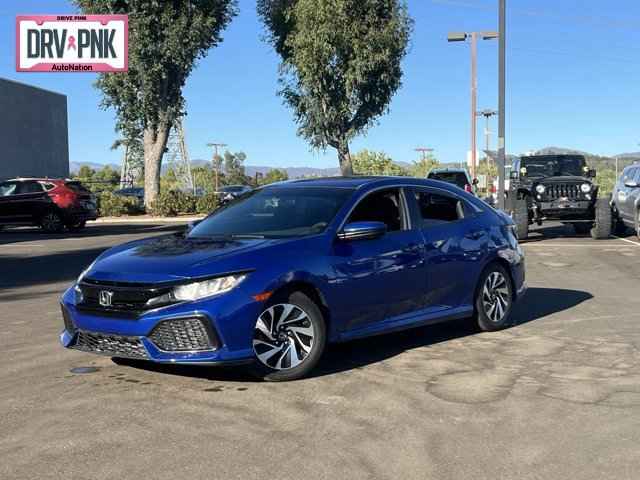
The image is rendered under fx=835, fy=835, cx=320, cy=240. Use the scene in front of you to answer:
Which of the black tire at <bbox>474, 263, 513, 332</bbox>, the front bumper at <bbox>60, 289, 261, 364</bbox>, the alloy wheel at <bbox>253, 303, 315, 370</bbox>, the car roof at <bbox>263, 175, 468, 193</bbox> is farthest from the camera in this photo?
the black tire at <bbox>474, 263, 513, 332</bbox>

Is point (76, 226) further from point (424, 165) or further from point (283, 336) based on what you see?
point (424, 165)

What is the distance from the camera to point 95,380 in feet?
20.0

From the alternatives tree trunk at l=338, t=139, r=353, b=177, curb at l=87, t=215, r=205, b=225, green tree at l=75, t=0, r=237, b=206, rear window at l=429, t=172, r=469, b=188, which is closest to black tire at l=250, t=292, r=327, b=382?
rear window at l=429, t=172, r=469, b=188

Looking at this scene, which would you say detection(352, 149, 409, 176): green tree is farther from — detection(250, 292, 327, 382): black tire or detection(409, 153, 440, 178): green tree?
detection(250, 292, 327, 382): black tire

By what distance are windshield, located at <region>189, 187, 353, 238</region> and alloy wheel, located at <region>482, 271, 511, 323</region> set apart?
188 cm

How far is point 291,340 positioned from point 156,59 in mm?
31393

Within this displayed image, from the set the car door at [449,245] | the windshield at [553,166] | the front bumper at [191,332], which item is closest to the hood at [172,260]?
the front bumper at [191,332]

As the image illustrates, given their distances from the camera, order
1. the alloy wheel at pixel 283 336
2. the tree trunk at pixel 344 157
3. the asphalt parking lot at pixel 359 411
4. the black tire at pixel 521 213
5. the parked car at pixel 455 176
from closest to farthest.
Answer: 1. the asphalt parking lot at pixel 359 411
2. the alloy wheel at pixel 283 336
3. the black tire at pixel 521 213
4. the parked car at pixel 455 176
5. the tree trunk at pixel 344 157

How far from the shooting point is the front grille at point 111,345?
18.7 feet

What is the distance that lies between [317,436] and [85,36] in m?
31.6

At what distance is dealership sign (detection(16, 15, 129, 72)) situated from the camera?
31.8 m

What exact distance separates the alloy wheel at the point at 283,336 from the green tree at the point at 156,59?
31.0 m

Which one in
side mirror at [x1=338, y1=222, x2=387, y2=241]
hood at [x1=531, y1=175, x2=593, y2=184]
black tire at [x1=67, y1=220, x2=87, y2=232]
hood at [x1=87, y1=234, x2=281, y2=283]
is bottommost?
black tire at [x1=67, y1=220, x2=87, y2=232]

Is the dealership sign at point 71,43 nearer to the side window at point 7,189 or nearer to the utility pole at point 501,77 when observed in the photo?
the side window at point 7,189
